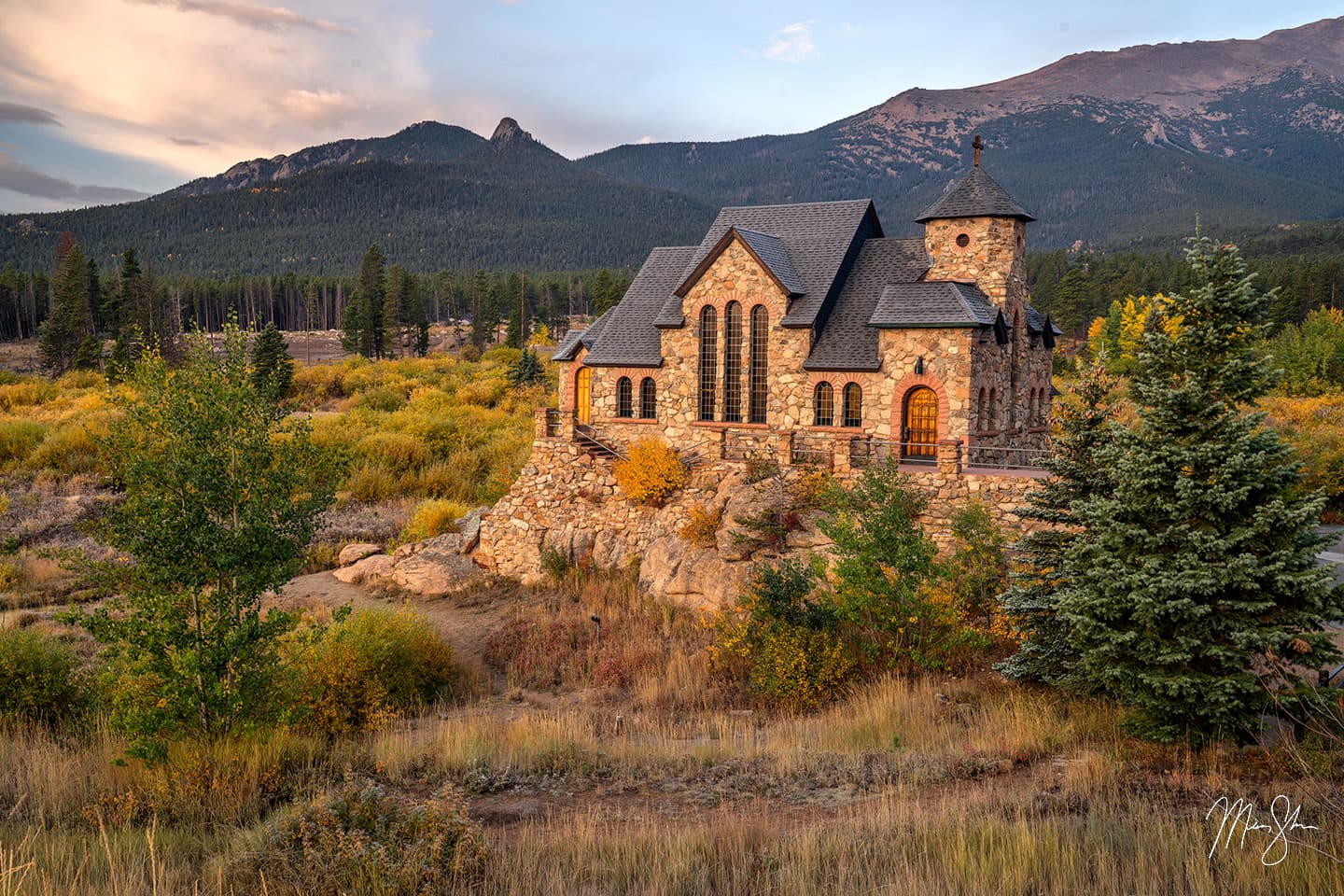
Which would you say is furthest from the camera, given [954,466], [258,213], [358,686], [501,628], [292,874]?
[258,213]

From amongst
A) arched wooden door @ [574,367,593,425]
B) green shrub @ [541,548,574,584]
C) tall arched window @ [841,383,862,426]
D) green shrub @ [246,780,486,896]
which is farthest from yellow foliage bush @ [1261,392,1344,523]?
green shrub @ [246,780,486,896]

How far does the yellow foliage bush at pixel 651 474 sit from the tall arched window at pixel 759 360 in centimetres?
334

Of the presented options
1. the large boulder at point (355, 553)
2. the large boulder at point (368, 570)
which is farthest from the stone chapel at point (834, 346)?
the large boulder at point (355, 553)

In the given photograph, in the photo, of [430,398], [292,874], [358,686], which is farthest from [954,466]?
[430,398]

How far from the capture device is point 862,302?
27.6 m

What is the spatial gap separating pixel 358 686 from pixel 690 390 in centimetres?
1605

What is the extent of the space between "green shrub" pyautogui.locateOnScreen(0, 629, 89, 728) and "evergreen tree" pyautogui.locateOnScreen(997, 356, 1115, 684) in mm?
17016

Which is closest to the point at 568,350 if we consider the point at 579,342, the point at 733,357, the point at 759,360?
the point at 579,342

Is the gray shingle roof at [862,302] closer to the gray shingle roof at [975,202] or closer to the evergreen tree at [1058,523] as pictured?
the gray shingle roof at [975,202]

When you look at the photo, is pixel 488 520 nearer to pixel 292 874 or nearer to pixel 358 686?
pixel 358 686

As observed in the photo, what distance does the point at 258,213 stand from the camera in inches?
7603

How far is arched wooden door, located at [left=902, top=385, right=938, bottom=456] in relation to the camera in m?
25.2

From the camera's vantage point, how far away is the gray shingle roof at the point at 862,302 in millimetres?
26344

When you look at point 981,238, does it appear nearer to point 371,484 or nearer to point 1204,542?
Result: point 1204,542
